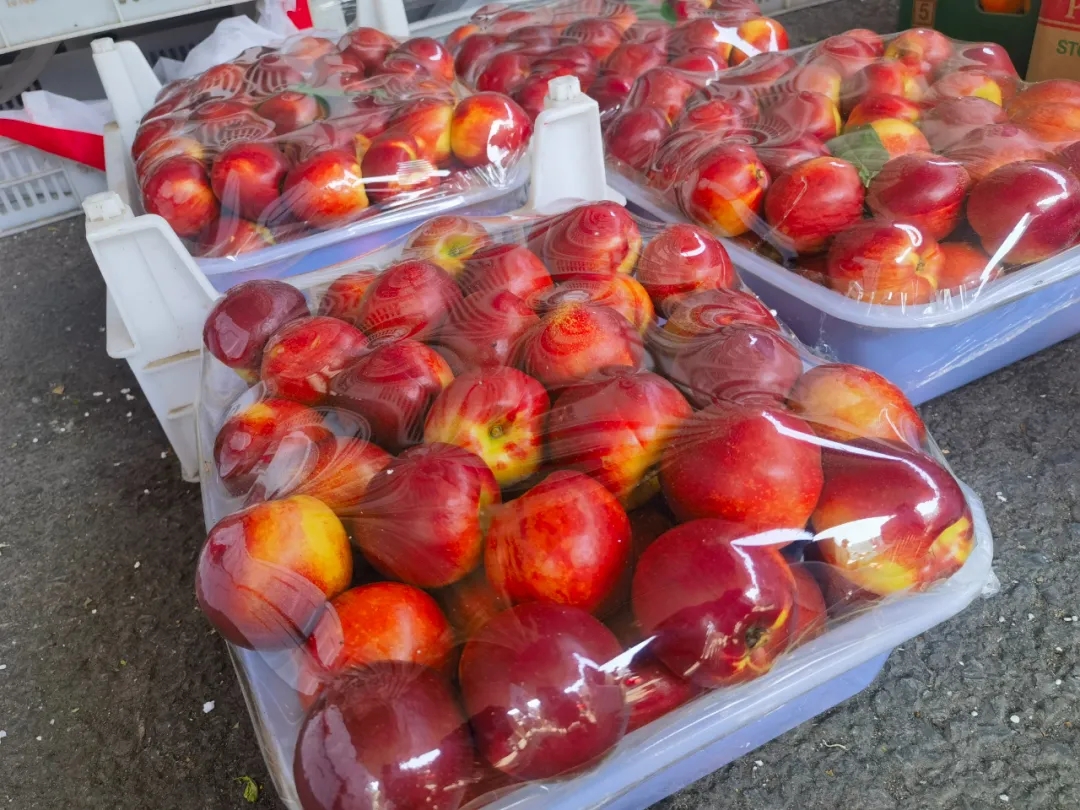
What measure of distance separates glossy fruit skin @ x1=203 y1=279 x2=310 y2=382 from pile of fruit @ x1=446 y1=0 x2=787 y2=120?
0.70 metres

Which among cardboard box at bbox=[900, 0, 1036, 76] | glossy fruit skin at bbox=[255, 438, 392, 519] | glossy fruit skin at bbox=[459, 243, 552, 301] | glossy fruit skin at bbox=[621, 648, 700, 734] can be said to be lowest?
cardboard box at bbox=[900, 0, 1036, 76]

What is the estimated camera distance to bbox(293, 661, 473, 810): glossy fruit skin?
1.43 ft

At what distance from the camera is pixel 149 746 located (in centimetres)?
75

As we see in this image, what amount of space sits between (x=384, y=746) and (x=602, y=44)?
1.33m

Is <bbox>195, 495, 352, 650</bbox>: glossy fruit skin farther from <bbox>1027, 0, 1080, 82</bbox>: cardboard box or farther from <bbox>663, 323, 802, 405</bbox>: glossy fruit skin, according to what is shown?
<bbox>1027, 0, 1080, 82</bbox>: cardboard box

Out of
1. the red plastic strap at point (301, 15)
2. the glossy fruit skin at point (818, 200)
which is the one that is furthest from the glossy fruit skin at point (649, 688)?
the red plastic strap at point (301, 15)

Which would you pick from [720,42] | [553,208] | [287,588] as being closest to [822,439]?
[287,588]

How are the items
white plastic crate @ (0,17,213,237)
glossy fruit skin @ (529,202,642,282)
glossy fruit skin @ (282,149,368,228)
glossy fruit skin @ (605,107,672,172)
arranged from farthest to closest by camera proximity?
white plastic crate @ (0,17,213,237) < glossy fruit skin @ (605,107,672,172) < glossy fruit skin @ (282,149,368,228) < glossy fruit skin @ (529,202,642,282)

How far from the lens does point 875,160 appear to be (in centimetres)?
97

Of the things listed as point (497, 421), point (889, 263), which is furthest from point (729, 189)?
point (497, 421)

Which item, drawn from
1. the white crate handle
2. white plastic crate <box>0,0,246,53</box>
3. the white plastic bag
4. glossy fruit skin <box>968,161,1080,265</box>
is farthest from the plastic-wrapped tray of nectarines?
white plastic crate <box>0,0,246,53</box>

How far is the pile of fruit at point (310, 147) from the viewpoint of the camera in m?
1.04

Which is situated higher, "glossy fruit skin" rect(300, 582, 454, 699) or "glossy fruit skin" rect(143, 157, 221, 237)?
"glossy fruit skin" rect(143, 157, 221, 237)

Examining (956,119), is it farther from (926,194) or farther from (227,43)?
(227,43)
